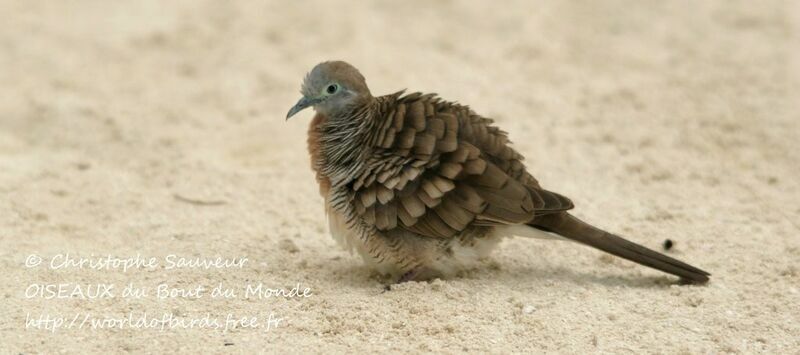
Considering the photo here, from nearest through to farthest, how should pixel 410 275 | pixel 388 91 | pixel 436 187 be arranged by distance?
pixel 436 187 < pixel 410 275 < pixel 388 91

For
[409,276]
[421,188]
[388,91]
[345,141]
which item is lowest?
[409,276]

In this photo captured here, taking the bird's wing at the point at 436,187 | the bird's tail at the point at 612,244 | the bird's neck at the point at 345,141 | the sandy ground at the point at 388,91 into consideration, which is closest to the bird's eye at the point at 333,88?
the bird's neck at the point at 345,141

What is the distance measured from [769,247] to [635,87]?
9.42 feet

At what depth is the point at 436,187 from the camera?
206 inches

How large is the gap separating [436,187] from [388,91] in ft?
11.0

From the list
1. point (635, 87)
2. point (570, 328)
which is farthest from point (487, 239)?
point (635, 87)

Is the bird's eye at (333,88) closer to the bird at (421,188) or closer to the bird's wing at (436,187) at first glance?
the bird at (421,188)

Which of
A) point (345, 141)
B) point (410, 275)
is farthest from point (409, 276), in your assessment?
point (345, 141)

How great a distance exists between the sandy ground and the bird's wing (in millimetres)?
386

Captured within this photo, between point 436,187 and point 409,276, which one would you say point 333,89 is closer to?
point 436,187

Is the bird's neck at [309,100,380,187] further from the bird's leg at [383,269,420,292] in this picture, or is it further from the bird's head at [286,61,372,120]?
the bird's leg at [383,269,420,292]

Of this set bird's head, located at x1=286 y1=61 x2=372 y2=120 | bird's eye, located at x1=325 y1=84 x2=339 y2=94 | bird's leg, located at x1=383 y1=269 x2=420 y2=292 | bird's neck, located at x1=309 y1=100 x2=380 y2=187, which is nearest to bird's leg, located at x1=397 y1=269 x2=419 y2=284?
bird's leg, located at x1=383 y1=269 x2=420 y2=292

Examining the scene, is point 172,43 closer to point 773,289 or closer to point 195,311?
point 195,311

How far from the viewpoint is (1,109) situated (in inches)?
316
